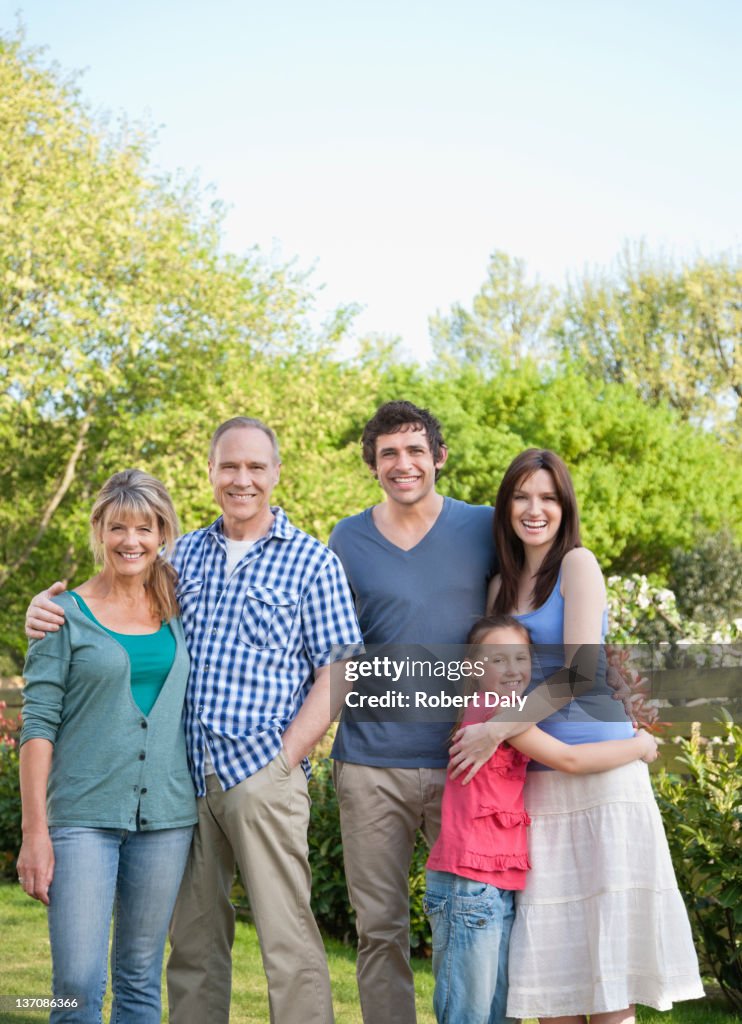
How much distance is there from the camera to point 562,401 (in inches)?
1162

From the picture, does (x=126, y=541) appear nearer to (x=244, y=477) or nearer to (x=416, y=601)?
(x=244, y=477)

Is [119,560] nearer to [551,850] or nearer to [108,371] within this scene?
[551,850]

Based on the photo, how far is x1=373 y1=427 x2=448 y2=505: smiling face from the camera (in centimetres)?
387

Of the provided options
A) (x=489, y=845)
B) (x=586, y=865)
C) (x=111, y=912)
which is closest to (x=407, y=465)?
(x=489, y=845)

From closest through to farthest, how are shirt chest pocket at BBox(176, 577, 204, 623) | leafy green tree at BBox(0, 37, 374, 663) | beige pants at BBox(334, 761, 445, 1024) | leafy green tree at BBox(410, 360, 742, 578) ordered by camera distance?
shirt chest pocket at BBox(176, 577, 204, 623), beige pants at BBox(334, 761, 445, 1024), leafy green tree at BBox(0, 37, 374, 663), leafy green tree at BBox(410, 360, 742, 578)

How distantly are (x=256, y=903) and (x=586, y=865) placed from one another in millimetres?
1004

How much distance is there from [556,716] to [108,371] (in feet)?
41.5

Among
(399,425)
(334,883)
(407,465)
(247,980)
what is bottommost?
(247,980)

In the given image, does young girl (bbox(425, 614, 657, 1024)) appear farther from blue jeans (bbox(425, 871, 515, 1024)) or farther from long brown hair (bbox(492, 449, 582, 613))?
long brown hair (bbox(492, 449, 582, 613))

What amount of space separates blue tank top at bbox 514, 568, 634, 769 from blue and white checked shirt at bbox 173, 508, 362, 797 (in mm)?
577

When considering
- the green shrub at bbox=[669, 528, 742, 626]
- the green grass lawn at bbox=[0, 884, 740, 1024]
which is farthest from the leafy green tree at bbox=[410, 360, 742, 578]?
→ the green grass lawn at bbox=[0, 884, 740, 1024]

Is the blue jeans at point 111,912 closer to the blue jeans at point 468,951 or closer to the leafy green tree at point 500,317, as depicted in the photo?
the blue jeans at point 468,951

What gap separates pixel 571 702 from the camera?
135 inches

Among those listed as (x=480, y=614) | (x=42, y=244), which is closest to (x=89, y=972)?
(x=480, y=614)
